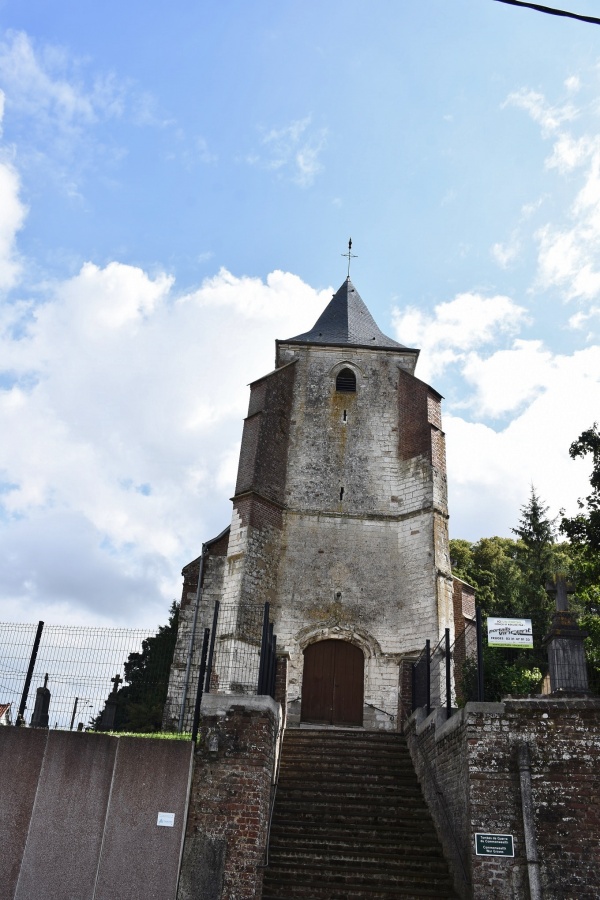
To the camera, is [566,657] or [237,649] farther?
[237,649]

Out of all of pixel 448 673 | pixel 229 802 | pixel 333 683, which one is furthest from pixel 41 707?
pixel 333 683

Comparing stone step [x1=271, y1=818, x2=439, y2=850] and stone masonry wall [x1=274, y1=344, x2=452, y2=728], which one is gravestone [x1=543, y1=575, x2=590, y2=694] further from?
stone masonry wall [x1=274, y1=344, x2=452, y2=728]

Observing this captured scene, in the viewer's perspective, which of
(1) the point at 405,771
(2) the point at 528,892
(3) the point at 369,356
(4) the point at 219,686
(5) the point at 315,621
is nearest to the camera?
(2) the point at 528,892

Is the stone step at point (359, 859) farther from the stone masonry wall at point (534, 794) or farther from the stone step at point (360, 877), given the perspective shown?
the stone masonry wall at point (534, 794)

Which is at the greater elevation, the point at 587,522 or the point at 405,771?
the point at 587,522

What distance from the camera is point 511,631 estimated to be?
33.5 ft

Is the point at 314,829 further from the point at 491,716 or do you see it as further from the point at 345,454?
the point at 345,454

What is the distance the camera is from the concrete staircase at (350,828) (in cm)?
916

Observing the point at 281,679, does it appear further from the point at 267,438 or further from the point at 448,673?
the point at 267,438

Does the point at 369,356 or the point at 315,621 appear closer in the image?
the point at 315,621

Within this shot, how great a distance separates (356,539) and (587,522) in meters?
5.93

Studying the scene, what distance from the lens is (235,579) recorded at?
1777 cm

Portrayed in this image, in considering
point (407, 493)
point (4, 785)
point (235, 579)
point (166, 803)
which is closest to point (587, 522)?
point (407, 493)

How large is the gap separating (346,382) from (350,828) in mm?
14476
